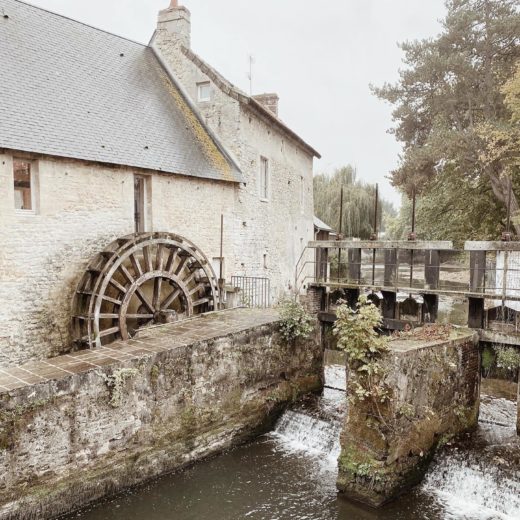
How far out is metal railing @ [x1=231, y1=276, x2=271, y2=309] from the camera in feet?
41.4

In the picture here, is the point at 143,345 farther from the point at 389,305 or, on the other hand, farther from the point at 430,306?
the point at 430,306

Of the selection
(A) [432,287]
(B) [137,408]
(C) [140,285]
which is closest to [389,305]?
(A) [432,287]

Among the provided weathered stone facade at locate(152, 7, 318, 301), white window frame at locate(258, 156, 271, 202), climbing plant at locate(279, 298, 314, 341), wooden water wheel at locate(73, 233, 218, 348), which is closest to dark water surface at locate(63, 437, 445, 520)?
climbing plant at locate(279, 298, 314, 341)

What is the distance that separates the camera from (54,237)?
8516 millimetres

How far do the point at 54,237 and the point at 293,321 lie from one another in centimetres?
486

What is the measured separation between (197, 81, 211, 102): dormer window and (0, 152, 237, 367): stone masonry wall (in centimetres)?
386

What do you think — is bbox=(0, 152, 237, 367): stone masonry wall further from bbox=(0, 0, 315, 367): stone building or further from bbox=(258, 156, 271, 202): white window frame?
bbox=(258, 156, 271, 202): white window frame

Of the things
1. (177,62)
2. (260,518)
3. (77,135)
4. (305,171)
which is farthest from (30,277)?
(305,171)

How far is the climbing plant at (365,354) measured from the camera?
240 inches

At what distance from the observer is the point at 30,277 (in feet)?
26.8

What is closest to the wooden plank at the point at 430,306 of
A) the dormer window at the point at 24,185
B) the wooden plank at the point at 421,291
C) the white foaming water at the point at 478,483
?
the wooden plank at the point at 421,291

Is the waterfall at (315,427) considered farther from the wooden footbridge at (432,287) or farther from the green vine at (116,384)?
the green vine at (116,384)

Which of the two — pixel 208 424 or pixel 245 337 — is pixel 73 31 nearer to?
pixel 245 337

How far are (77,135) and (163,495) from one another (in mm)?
6751
